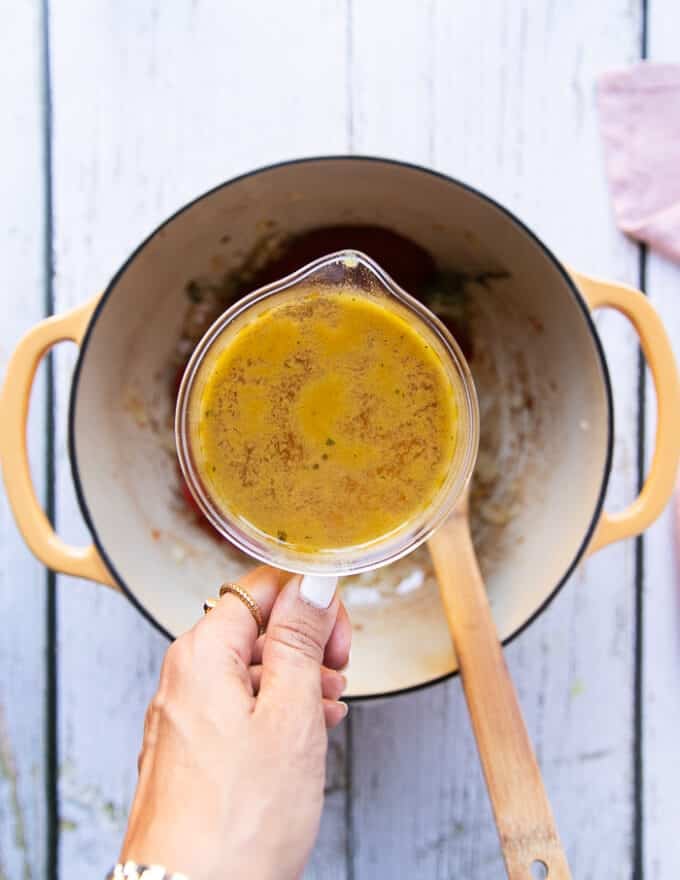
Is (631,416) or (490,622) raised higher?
(631,416)

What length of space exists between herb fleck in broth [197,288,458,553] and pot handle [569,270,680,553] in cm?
15

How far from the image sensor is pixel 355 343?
64 cm

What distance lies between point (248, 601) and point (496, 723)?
23cm

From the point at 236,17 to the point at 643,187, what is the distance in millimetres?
402

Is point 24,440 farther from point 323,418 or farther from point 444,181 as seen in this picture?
point 444,181

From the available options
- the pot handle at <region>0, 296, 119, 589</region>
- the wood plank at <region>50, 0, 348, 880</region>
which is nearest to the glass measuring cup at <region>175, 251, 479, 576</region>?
the pot handle at <region>0, 296, 119, 589</region>

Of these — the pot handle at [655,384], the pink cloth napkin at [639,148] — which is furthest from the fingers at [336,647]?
the pink cloth napkin at [639,148]

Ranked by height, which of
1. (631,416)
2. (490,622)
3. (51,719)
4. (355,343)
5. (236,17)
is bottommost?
(51,719)

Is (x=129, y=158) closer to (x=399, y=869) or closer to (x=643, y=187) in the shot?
(x=643, y=187)

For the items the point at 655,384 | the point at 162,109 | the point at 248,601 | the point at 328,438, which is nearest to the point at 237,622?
the point at 248,601

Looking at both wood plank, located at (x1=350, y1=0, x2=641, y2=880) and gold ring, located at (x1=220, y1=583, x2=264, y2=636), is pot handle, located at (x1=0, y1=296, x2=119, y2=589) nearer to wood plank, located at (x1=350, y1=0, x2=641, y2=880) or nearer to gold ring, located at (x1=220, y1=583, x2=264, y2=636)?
gold ring, located at (x1=220, y1=583, x2=264, y2=636)

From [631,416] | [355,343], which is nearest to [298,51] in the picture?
[355,343]

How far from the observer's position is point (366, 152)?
2.68 feet

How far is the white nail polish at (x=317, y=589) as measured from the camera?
60cm
